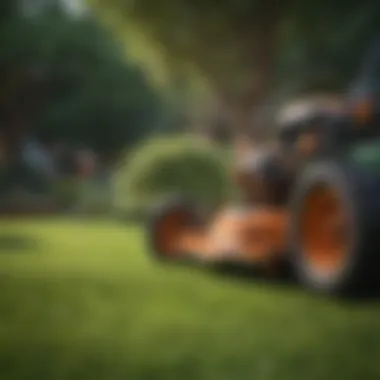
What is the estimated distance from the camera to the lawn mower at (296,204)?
0.79 meters

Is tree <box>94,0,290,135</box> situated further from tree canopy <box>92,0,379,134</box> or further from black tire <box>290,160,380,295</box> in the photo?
black tire <box>290,160,380,295</box>

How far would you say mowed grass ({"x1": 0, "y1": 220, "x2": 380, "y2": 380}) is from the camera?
30.1 inches

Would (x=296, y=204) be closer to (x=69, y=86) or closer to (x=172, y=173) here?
(x=172, y=173)

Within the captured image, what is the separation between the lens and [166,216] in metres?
0.83

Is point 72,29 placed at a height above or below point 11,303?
above

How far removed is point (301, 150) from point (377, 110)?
0.28ft

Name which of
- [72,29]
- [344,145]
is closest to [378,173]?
[344,145]

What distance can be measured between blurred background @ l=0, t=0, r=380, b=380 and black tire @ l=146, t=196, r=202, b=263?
0.01 m

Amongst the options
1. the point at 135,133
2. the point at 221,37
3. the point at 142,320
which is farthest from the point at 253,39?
the point at 142,320

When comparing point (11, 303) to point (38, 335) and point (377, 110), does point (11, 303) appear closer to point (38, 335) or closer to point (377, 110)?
point (38, 335)

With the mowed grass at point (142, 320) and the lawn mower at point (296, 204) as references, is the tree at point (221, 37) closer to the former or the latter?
the lawn mower at point (296, 204)

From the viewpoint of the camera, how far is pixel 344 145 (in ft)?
2.66

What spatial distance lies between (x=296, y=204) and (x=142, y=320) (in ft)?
0.62

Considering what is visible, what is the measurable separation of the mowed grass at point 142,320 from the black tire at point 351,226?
0.07 ft
